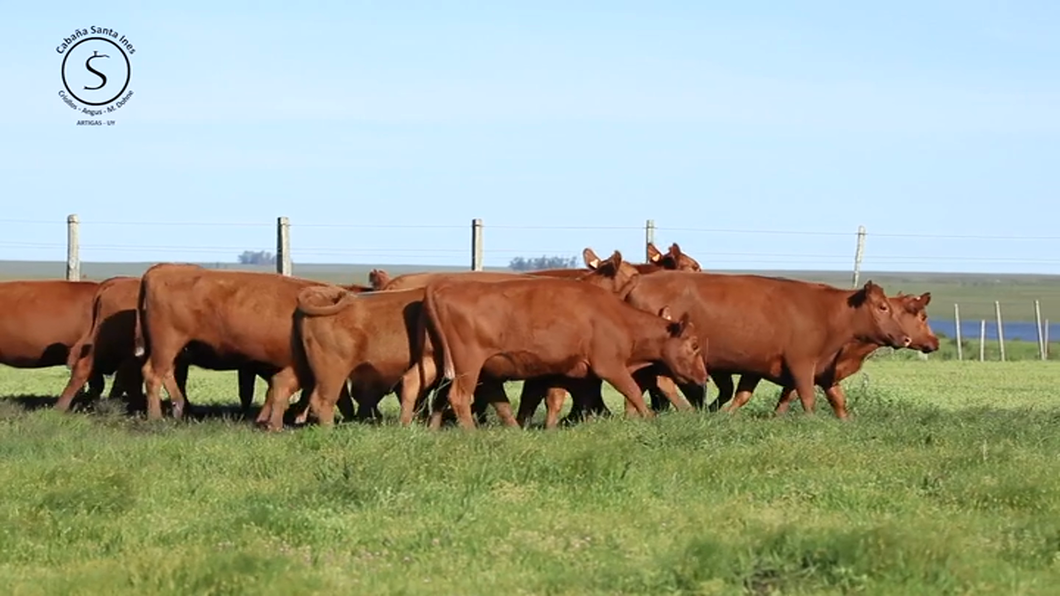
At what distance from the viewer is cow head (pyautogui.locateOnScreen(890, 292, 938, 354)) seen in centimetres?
1612

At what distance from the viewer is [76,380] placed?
639 inches

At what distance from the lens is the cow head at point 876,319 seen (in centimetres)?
1585

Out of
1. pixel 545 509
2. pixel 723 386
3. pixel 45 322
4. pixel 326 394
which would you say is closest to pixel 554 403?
pixel 326 394

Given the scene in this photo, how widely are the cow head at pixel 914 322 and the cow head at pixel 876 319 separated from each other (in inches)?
3.2

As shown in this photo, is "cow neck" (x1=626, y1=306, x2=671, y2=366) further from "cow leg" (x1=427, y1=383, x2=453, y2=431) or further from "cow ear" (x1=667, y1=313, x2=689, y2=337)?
"cow leg" (x1=427, y1=383, x2=453, y2=431)

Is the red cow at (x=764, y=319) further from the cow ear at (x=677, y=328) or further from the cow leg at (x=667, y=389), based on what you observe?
the cow ear at (x=677, y=328)

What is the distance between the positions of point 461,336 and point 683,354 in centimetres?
197

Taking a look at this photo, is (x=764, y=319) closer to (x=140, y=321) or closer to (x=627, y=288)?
(x=627, y=288)

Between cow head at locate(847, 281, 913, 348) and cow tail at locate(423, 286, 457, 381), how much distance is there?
419 centimetres

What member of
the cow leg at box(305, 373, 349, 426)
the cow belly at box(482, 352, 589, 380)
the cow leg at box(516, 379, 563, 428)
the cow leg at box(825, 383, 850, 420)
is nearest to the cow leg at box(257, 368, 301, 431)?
the cow leg at box(305, 373, 349, 426)

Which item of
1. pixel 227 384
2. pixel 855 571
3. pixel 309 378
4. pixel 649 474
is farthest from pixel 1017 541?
pixel 227 384

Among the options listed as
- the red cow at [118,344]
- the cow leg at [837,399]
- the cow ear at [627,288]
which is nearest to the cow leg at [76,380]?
the red cow at [118,344]

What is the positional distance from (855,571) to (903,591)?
0.25 metres

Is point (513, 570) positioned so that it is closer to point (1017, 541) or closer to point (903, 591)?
point (903, 591)
